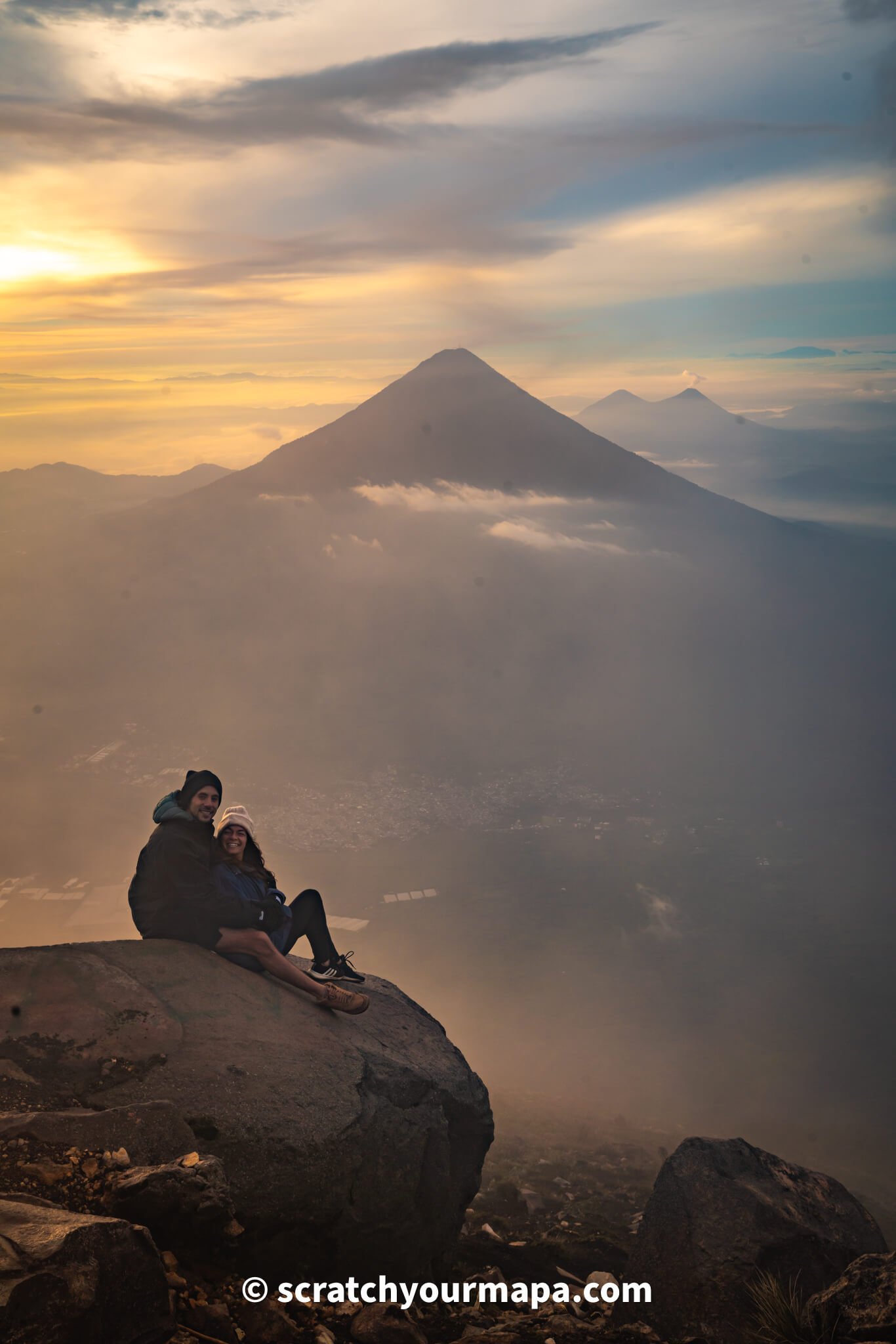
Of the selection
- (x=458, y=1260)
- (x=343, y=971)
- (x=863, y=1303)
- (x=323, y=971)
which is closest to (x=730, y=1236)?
(x=458, y=1260)

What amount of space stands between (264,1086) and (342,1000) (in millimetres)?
1874

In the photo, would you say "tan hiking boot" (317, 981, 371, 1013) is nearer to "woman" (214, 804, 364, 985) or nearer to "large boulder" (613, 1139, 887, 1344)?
"woman" (214, 804, 364, 985)

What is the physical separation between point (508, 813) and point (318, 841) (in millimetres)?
34822

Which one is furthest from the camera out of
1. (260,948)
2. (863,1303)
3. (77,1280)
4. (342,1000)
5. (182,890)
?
(342,1000)

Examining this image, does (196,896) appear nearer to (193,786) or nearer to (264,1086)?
(193,786)

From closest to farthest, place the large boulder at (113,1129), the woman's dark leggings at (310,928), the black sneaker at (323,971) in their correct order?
the large boulder at (113,1129) < the woman's dark leggings at (310,928) < the black sneaker at (323,971)

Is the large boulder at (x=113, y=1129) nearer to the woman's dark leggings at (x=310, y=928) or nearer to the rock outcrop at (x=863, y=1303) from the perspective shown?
the woman's dark leggings at (x=310, y=928)

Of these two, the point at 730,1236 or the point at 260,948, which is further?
the point at 730,1236

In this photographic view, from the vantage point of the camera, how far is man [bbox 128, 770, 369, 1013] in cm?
876

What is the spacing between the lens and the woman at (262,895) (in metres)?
9.27

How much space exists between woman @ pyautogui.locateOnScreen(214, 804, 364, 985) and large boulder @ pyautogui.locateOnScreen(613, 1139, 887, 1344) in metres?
4.50

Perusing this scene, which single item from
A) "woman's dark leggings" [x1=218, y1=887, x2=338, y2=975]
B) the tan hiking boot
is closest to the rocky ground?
the tan hiking boot

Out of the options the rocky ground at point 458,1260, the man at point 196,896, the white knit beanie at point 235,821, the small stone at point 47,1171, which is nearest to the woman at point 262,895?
the white knit beanie at point 235,821

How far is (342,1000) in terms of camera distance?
9.53 meters
